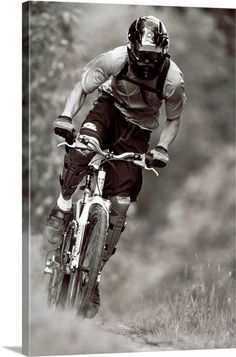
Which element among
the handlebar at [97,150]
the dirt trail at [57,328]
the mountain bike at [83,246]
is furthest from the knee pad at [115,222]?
the dirt trail at [57,328]

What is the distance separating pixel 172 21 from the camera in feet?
34.7

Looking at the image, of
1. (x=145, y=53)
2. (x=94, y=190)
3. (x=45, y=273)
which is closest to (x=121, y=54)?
(x=145, y=53)

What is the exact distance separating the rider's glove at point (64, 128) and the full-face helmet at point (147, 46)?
1.99 feet

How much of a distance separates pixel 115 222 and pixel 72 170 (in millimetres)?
512

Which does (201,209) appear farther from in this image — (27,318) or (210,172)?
(27,318)

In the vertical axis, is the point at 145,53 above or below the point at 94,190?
above

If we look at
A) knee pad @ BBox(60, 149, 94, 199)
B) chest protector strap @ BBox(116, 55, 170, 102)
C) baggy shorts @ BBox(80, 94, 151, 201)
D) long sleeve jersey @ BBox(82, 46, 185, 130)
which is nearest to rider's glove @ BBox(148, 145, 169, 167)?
baggy shorts @ BBox(80, 94, 151, 201)

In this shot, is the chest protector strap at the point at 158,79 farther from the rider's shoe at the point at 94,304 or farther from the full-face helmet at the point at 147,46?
the rider's shoe at the point at 94,304

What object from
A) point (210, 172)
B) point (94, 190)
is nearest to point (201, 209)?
point (210, 172)

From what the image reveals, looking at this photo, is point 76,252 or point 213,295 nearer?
point 76,252

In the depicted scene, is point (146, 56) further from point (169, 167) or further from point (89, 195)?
point (89, 195)

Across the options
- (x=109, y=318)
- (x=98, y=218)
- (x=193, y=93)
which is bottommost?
(x=109, y=318)

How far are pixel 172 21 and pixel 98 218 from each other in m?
1.60

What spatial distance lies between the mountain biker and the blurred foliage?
0.07m
